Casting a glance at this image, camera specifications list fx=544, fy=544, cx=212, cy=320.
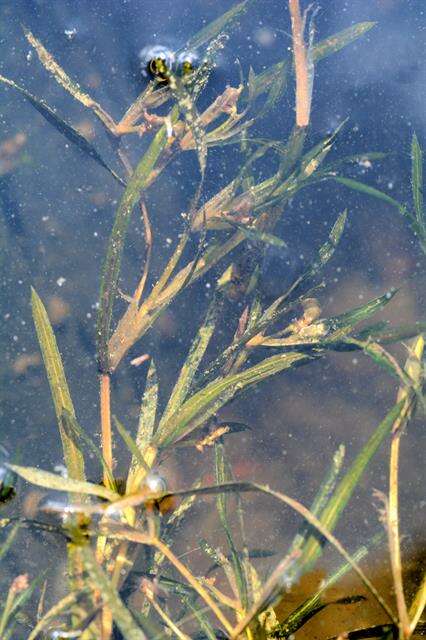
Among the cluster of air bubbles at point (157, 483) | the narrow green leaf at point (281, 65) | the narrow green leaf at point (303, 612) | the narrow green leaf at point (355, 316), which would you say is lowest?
the narrow green leaf at point (303, 612)

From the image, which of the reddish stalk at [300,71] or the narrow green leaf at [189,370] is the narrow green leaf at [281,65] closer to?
the reddish stalk at [300,71]

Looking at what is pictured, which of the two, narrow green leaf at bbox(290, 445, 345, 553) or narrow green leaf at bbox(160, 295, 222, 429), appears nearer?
narrow green leaf at bbox(290, 445, 345, 553)

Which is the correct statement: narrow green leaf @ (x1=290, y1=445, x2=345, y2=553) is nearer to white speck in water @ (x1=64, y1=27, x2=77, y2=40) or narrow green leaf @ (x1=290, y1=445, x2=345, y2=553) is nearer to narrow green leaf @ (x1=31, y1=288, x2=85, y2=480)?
narrow green leaf @ (x1=31, y1=288, x2=85, y2=480)

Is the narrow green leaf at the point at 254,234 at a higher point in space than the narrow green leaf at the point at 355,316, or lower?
higher

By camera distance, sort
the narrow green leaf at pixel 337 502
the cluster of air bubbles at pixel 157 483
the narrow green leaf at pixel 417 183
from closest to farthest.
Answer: the narrow green leaf at pixel 337 502
the narrow green leaf at pixel 417 183
the cluster of air bubbles at pixel 157 483

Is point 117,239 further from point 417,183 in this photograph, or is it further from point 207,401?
point 417,183

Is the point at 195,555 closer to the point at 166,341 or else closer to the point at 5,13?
the point at 166,341

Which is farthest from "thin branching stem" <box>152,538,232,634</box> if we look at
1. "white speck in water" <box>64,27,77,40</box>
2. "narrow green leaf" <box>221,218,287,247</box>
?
"white speck in water" <box>64,27,77,40</box>

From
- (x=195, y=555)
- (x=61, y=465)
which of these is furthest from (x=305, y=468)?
(x=61, y=465)

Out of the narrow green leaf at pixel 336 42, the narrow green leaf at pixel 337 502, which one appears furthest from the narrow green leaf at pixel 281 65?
the narrow green leaf at pixel 337 502
